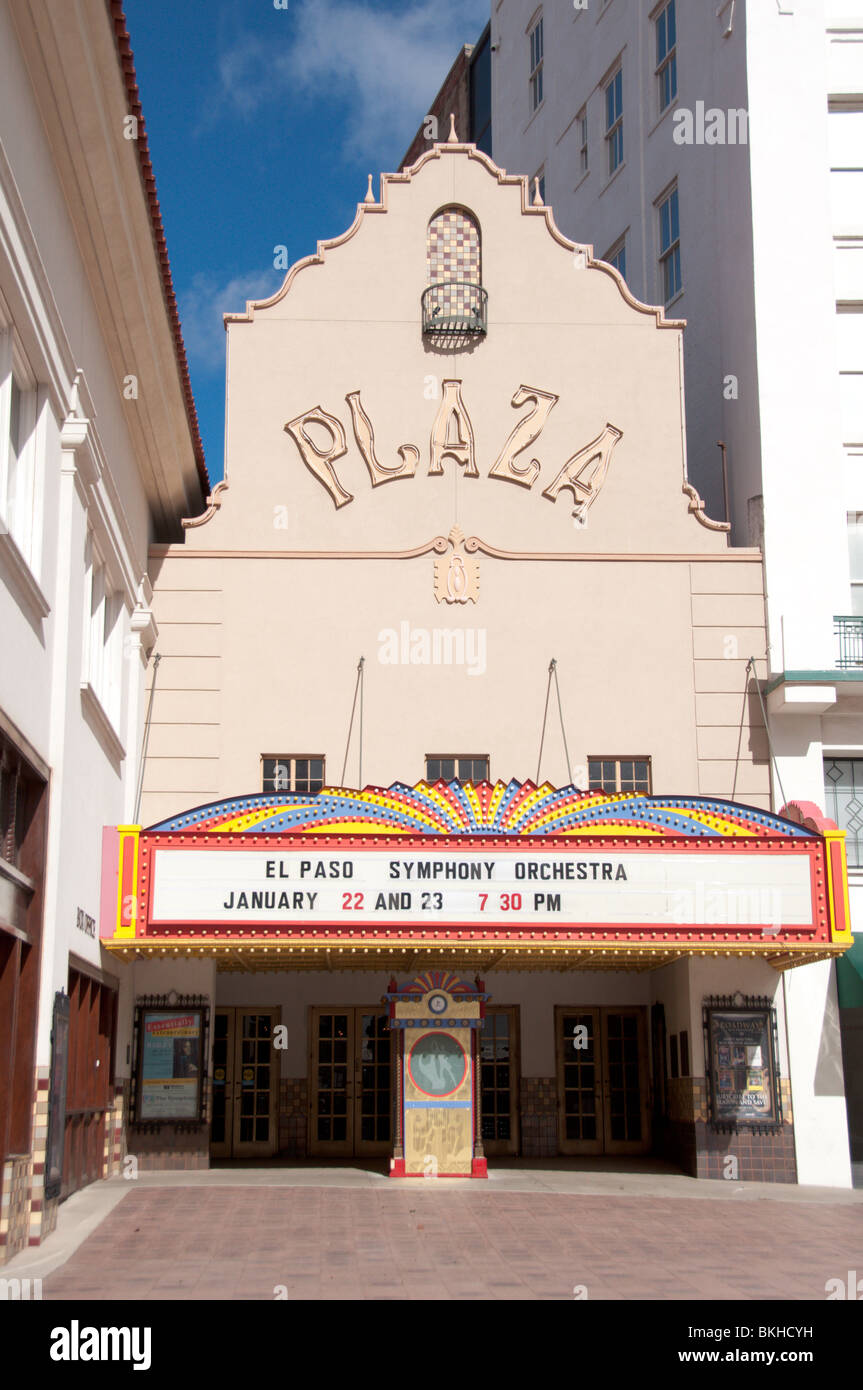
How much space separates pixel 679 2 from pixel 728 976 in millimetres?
18171

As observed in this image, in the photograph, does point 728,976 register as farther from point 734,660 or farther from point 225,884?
point 225,884

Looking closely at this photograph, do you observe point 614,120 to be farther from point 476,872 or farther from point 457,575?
point 476,872

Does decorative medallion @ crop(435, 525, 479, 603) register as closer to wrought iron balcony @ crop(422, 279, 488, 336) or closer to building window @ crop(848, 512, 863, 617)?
wrought iron balcony @ crop(422, 279, 488, 336)

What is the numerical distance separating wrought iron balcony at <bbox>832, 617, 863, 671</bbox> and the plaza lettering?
161 inches

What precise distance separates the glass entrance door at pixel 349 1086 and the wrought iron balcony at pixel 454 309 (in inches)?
413

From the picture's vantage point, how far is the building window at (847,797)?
2117 cm

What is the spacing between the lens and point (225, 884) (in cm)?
1769

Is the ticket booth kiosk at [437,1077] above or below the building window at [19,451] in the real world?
below

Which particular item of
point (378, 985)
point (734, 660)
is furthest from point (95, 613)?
point (734, 660)

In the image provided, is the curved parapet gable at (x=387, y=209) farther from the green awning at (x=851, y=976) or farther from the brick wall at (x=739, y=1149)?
the brick wall at (x=739, y=1149)

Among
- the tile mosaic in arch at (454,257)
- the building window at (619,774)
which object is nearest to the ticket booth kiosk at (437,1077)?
the building window at (619,774)

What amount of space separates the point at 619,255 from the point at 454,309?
9039 millimetres

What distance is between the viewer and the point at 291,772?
21.0 m

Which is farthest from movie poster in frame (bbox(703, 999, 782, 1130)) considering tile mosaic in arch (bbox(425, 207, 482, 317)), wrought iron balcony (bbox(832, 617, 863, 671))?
tile mosaic in arch (bbox(425, 207, 482, 317))
